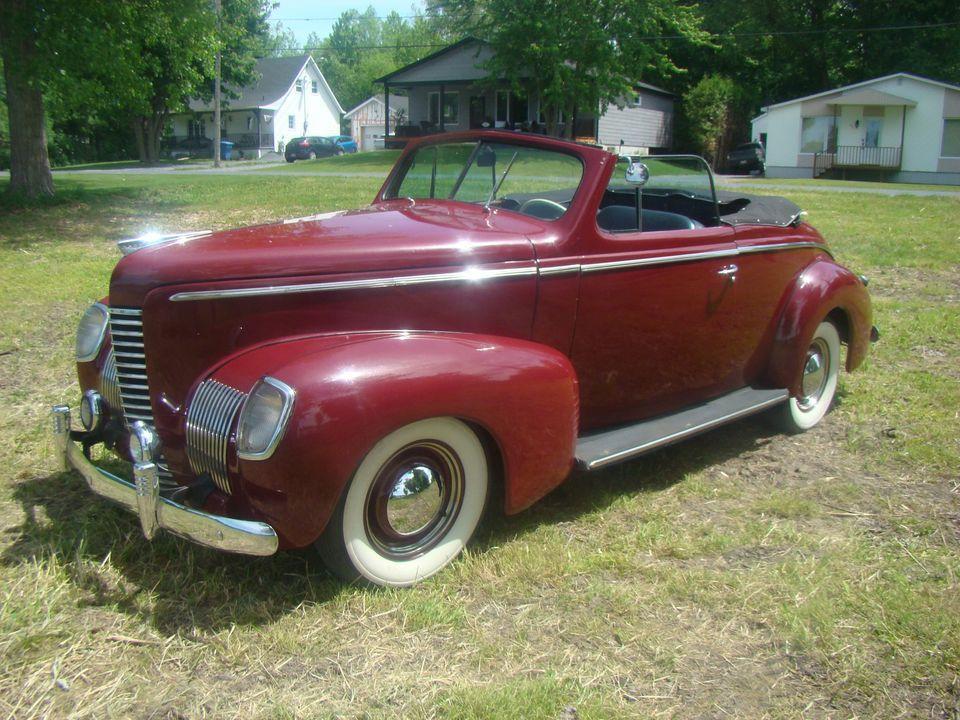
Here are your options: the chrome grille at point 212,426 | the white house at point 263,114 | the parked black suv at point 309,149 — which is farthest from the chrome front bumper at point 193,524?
the white house at point 263,114

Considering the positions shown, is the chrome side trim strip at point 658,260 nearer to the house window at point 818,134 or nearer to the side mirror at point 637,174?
the side mirror at point 637,174

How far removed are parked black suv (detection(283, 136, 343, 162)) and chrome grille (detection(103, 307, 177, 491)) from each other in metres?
36.9

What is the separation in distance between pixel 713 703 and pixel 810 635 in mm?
518

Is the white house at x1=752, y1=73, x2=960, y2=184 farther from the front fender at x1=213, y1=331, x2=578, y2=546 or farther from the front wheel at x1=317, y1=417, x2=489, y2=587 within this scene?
the front wheel at x1=317, y1=417, x2=489, y2=587

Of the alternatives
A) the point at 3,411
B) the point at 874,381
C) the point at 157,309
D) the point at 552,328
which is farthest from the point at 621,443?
the point at 3,411

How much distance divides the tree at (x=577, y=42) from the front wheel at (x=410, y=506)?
27109mm

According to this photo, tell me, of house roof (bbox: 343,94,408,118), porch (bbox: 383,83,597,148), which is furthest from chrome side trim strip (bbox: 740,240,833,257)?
house roof (bbox: 343,94,408,118)

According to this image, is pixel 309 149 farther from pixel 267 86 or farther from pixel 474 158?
pixel 474 158

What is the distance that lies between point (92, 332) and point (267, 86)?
50.1m

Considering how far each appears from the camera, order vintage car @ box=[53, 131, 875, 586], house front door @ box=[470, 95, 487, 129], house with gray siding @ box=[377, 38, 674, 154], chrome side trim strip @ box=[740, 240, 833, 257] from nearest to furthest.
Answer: vintage car @ box=[53, 131, 875, 586], chrome side trim strip @ box=[740, 240, 833, 257], house with gray siding @ box=[377, 38, 674, 154], house front door @ box=[470, 95, 487, 129]

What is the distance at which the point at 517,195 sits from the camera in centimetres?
413

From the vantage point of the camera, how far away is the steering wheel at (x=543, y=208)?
382 cm

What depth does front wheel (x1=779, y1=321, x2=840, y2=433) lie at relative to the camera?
4805mm

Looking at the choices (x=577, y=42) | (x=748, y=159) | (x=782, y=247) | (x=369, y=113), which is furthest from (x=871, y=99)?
(x=369, y=113)
